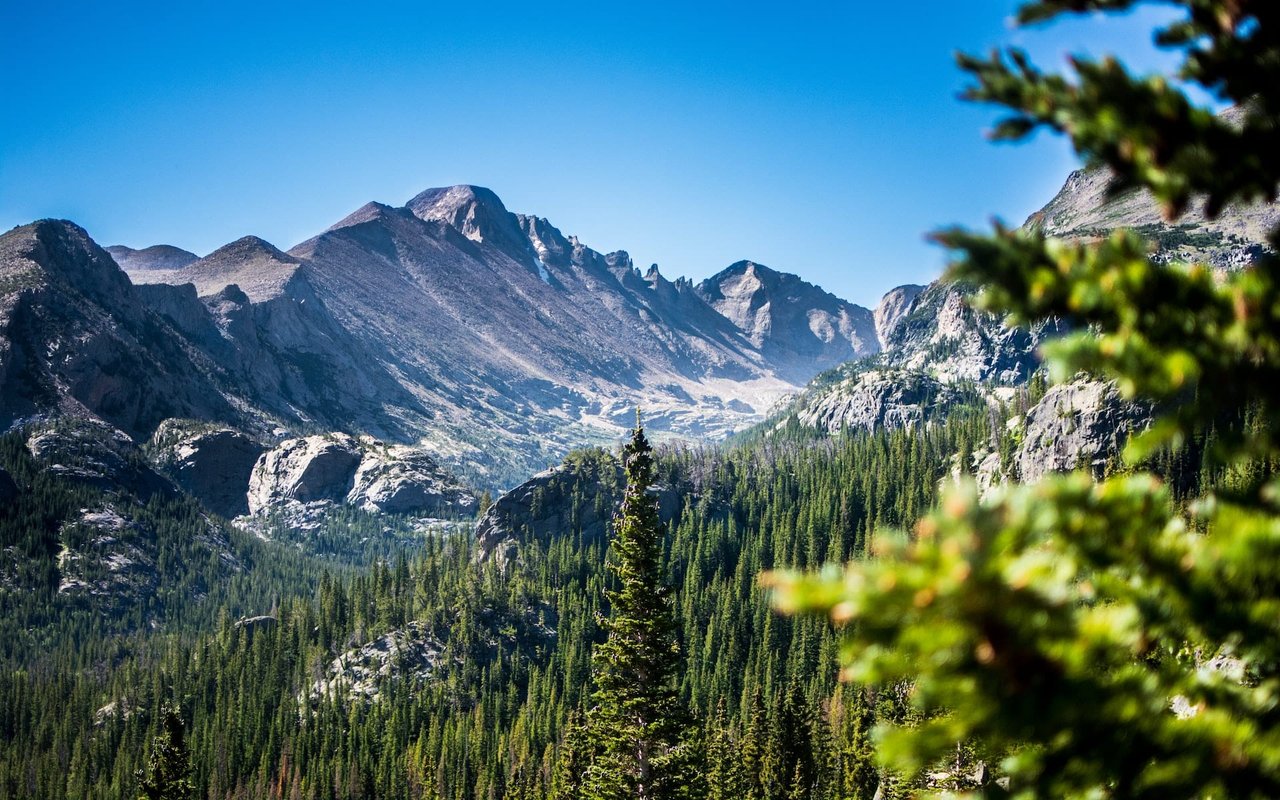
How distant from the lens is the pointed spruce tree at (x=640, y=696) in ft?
80.6

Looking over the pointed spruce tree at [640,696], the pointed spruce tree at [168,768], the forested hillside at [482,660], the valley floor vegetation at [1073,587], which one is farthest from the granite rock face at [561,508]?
the pointed spruce tree at [640,696]

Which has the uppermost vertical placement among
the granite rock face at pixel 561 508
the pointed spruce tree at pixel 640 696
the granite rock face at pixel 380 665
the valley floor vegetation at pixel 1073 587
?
the valley floor vegetation at pixel 1073 587

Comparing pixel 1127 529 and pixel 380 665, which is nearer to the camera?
pixel 1127 529

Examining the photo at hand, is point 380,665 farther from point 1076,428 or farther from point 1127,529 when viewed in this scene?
point 1127,529

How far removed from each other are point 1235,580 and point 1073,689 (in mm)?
878

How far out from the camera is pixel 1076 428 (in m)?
124

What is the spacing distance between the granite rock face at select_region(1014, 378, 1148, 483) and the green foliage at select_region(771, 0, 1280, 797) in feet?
411

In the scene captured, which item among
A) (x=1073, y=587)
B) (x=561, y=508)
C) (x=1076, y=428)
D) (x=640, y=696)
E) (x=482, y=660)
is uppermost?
(x=1073, y=587)

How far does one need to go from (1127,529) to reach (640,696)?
2337cm

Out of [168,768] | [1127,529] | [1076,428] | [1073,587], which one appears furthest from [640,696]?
[1076,428]

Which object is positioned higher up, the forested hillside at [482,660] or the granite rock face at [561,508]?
the granite rock face at [561,508]

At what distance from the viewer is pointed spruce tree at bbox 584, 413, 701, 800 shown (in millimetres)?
24562

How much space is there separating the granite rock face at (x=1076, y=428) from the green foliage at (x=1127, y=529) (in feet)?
411

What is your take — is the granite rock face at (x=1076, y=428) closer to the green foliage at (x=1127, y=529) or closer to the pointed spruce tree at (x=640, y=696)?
the pointed spruce tree at (x=640, y=696)
